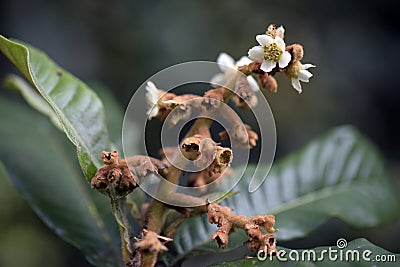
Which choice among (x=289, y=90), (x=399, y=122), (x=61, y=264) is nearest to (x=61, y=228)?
(x=61, y=264)

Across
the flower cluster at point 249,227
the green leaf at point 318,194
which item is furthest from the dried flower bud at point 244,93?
the green leaf at point 318,194

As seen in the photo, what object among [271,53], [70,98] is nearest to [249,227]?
[271,53]

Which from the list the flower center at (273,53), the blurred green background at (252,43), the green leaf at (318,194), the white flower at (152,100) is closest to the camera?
the flower center at (273,53)

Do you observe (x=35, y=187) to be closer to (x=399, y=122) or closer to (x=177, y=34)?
(x=177, y=34)

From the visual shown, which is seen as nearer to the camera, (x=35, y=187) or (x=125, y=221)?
(x=125, y=221)

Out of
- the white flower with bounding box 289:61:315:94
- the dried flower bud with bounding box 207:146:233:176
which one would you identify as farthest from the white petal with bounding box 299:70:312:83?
the dried flower bud with bounding box 207:146:233:176

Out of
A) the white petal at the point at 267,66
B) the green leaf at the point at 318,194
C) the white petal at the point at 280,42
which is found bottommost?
the green leaf at the point at 318,194

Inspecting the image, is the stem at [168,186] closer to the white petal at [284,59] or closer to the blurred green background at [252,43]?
the white petal at [284,59]
